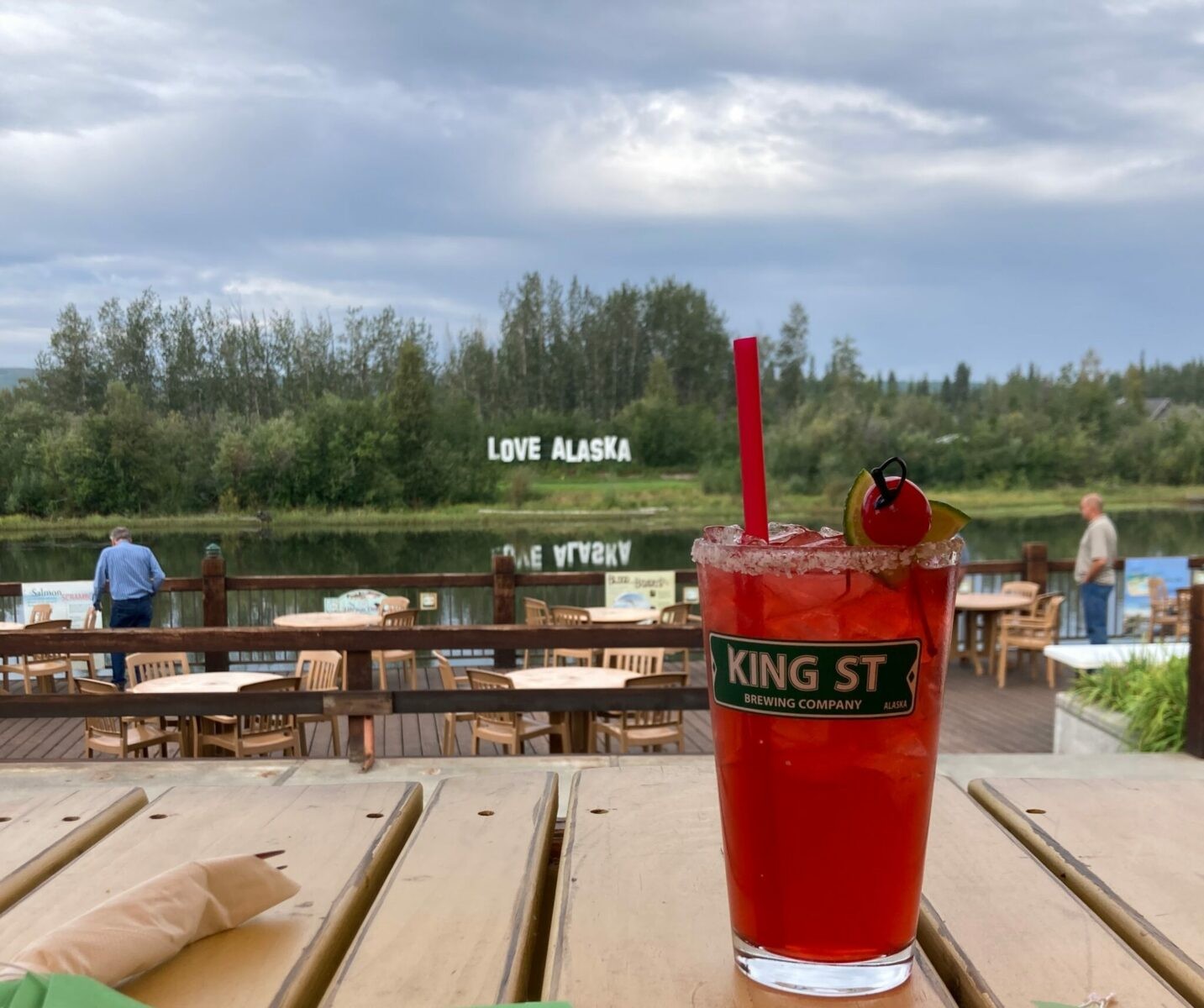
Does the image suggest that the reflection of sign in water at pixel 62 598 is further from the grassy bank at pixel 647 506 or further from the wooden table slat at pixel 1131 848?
the wooden table slat at pixel 1131 848

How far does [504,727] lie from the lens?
17.1ft

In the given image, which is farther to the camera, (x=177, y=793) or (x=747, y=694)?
(x=177, y=793)

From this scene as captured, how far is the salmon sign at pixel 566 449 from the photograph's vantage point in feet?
56.4

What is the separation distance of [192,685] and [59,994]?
5.38 meters

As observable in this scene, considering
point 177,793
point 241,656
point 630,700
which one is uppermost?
point 177,793

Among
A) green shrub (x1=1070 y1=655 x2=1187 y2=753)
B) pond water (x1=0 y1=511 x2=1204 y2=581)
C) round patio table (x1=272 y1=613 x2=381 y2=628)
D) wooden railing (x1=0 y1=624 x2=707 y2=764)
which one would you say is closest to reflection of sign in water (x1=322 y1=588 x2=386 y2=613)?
round patio table (x1=272 y1=613 x2=381 y2=628)

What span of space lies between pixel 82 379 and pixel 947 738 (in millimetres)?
12981

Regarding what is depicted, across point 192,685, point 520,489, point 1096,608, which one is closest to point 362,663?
point 192,685

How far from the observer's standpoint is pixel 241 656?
1058cm

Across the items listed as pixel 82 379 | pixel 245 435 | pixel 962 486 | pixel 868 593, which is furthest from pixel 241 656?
pixel 962 486

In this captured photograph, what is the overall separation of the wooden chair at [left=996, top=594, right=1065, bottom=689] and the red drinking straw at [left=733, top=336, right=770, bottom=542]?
795 centimetres

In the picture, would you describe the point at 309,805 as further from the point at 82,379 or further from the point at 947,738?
the point at 82,379

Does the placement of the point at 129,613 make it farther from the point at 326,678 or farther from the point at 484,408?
the point at 484,408

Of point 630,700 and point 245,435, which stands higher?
point 245,435
